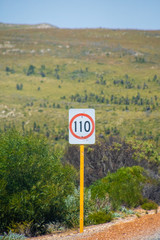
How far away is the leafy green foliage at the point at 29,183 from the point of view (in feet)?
36.7

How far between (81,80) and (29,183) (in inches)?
3061

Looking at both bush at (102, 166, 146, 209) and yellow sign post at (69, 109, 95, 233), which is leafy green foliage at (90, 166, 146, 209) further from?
yellow sign post at (69, 109, 95, 233)

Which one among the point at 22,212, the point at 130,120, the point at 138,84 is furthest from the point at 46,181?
the point at 138,84

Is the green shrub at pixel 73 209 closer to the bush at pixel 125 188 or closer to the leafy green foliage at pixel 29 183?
the leafy green foliage at pixel 29 183

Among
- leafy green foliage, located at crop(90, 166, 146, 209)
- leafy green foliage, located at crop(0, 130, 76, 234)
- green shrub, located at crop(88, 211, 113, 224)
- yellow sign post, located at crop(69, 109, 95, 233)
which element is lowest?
leafy green foliage, located at crop(90, 166, 146, 209)

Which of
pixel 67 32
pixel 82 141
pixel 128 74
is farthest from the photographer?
pixel 67 32

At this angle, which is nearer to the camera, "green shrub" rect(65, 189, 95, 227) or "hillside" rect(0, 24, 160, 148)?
"green shrub" rect(65, 189, 95, 227)

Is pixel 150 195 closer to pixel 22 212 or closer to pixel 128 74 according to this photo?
pixel 22 212

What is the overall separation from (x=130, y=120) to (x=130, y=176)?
4112 cm

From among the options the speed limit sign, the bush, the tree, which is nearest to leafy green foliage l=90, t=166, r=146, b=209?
the bush

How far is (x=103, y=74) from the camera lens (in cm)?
9200

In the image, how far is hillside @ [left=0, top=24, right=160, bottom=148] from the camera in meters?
61.6

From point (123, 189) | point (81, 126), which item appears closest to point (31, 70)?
point (123, 189)

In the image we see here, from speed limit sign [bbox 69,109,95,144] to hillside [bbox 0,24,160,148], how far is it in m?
32.9
